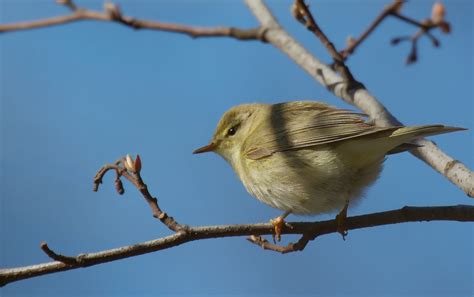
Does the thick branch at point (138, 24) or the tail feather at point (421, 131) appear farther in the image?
the thick branch at point (138, 24)

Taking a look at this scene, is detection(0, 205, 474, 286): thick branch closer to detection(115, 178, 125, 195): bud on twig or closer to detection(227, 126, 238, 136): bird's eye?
detection(115, 178, 125, 195): bud on twig

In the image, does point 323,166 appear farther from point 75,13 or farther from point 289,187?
point 75,13

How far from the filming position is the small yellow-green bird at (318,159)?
10.9 feet

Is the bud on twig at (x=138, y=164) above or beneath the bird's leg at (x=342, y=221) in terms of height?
above

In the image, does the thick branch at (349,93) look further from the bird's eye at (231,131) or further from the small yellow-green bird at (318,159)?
the bird's eye at (231,131)

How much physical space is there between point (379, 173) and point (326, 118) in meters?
0.48

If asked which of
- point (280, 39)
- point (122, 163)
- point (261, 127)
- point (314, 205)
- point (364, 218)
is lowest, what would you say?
point (364, 218)

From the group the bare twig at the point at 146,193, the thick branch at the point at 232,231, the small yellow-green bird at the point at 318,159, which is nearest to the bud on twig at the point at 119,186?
the bare twig at the point at 146,193

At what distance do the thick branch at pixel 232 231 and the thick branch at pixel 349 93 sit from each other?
0.24 meters

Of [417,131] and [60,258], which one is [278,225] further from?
[60,258]

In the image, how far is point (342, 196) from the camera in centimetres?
342

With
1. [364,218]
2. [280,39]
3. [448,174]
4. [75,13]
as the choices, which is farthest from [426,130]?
[75,13]

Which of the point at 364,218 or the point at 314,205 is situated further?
the point at 314,205

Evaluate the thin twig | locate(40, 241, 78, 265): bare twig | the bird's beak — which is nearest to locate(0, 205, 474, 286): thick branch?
locate(40, 241, 78, 265): bare twig
